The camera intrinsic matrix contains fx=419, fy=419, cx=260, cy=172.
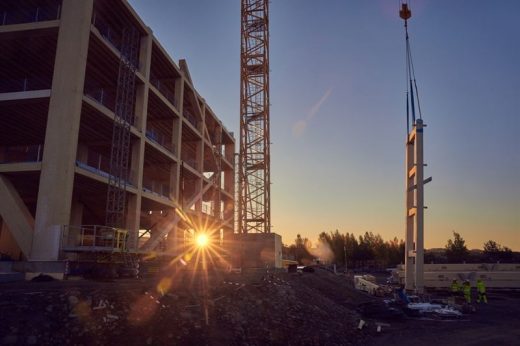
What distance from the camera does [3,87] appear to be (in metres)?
24.7

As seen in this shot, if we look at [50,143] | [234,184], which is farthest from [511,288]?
[50,143]

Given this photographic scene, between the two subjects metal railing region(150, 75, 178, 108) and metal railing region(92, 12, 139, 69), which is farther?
metal railing region(150, 75, 178, 108)

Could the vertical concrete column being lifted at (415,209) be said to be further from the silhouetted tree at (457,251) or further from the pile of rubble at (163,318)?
the silhouetted tree at (457,251)

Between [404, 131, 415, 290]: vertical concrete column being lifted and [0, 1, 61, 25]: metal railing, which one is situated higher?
[0, 1, 61, 25]: metal railing

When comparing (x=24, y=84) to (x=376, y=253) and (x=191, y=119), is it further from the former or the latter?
(x=376, y=253)

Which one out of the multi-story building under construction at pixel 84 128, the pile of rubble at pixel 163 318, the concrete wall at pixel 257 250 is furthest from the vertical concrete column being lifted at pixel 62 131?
the concrete wall at pixel 257 250

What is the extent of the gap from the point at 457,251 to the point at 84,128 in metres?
63.8

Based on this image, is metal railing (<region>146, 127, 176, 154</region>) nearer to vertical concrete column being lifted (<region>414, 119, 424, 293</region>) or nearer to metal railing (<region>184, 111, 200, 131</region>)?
metal railing (<region>184, 111, 200, 131</region>)

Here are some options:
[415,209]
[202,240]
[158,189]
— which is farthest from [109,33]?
[415,209]

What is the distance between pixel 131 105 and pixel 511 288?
120 feet

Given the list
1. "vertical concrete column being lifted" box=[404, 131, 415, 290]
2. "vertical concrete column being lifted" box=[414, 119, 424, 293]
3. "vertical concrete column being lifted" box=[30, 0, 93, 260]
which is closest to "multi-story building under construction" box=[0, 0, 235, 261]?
"vertical concrete column being lifted" box=[30, 0, 93, 260]

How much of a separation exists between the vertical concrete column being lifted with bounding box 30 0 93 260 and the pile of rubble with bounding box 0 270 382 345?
7491mm

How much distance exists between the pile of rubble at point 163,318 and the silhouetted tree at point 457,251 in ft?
197

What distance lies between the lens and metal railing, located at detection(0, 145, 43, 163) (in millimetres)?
22234
